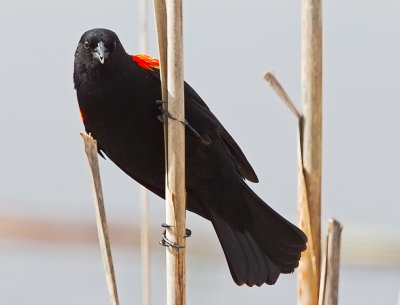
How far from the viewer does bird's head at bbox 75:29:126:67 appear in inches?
97.6

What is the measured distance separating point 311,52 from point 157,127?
687 millimetres

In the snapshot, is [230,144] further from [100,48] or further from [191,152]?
[100,48]

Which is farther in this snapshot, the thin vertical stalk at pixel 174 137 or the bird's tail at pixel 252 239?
the bird's tail at pixel 252 239

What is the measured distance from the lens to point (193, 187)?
106 inches

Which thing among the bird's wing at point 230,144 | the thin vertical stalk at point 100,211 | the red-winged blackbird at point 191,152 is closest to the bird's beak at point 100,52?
the red-winged blackbird at point 191,152

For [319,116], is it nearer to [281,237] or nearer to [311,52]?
[311,52]

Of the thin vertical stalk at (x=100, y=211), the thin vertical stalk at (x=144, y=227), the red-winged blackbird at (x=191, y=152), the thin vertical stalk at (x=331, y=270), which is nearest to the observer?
the thin vertical stalk at (x=331, y=270)

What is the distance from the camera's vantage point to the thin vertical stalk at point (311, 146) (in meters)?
1.99

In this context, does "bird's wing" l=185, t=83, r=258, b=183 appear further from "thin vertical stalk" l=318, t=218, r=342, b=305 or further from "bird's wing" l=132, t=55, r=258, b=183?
"thin vertical stalk" l=318, t=218, r=342, b=305

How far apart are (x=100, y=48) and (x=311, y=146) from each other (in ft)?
2.52

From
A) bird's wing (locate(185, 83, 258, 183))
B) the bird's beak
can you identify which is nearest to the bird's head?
the bird's beak

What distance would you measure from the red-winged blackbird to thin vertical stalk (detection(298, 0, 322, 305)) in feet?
1.24

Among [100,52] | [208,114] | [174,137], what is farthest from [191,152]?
[174,137]

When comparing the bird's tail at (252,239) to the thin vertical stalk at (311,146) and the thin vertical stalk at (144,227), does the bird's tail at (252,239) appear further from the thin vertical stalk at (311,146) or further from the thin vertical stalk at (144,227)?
the thin vertical stalk at (311,146)
